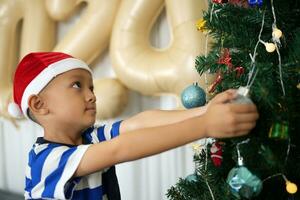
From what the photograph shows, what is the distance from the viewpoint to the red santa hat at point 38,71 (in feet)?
2.29

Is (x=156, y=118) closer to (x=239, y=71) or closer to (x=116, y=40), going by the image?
(x=239, y=71)

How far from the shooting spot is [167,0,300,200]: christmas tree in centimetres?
47

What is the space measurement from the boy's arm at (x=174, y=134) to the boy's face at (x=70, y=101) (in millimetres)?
116

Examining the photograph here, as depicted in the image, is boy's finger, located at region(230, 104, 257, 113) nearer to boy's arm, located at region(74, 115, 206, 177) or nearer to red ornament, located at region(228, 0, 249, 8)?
boy's arm, located at region(74, 115, 206, 177)

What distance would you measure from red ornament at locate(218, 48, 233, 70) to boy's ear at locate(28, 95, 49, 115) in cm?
31

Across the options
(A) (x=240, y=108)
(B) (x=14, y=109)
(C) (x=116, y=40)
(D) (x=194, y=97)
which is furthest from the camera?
(C) (x=116, y=40)

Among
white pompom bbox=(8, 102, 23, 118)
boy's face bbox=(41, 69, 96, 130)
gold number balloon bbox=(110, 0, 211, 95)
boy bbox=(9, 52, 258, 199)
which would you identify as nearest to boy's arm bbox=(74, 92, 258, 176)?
boy bbox=(9, 52, 258, 199)

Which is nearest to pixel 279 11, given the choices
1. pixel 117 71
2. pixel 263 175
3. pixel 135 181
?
pixel 263 175

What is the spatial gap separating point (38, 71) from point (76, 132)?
13 centimetres

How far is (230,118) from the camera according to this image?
0.45m

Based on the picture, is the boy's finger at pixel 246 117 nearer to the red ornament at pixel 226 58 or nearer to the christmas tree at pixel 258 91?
the christmas tree at pixel 258 91

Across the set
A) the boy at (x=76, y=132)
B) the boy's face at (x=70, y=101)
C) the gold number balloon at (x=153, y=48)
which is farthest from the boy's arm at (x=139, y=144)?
the gold number balloon at (x=153, y=48)

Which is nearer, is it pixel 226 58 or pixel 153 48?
pixel 226 58

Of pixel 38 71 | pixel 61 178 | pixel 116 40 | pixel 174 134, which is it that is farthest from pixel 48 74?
pixel 116 40
